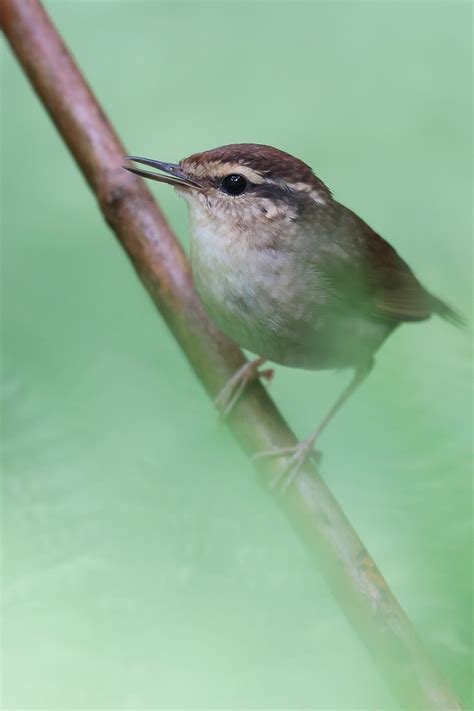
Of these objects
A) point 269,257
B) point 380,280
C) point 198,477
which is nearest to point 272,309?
point 269,257

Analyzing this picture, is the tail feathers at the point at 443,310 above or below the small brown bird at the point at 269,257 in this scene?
below

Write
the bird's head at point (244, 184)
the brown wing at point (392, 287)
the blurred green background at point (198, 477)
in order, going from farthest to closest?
the brown wing at point (392, 287)
the bird's head at point (244, 184)
the blurred green background at point (198, 477)

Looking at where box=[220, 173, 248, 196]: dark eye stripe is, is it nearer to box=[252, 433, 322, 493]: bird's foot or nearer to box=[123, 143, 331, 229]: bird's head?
box=[123, 143, 331, 229]: bird's head

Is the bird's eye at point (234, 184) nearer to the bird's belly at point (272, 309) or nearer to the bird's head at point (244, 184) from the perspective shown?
the bird's head at point (244, 184)

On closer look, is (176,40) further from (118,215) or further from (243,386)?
(243,386)

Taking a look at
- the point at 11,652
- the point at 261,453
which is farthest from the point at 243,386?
the point at 11,652

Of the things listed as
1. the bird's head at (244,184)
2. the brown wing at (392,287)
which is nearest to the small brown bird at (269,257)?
the bird's head at (244,184)

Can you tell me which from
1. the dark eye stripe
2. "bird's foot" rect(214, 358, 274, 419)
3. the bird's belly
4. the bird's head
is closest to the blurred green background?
"bird's foot" rect(214, 358, 274, 419)
